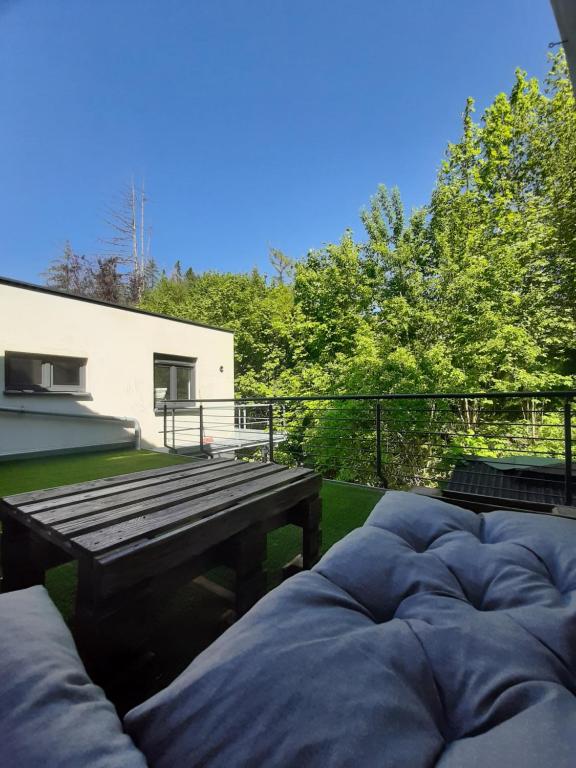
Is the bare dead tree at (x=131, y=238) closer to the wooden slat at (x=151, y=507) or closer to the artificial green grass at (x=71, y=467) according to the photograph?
the artificial green grass at (x=71, y=467)

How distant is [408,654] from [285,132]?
573 inches

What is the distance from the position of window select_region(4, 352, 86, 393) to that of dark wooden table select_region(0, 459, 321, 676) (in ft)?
14.4

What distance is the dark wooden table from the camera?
911 mm

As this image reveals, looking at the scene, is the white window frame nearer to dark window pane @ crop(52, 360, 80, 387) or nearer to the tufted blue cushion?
dark window pane @ crop(52, 360, 80, 387)

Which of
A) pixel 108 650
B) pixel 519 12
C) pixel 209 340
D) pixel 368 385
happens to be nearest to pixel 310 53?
pixel 519 12

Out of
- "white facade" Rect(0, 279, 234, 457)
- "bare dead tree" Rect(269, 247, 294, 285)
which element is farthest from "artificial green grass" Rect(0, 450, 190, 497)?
"bare dead tree" Rect(269, 247, 294, 285)

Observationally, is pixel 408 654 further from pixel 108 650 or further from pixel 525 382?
pixel 525 382

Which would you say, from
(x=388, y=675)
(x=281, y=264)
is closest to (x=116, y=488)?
(x=388, y=675)

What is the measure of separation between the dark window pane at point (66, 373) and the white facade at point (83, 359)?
0.03 meters

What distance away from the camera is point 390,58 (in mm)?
10055

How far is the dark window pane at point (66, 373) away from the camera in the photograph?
5.35m

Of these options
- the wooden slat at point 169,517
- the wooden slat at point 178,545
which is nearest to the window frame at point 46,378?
the wooden slat at point 169,517

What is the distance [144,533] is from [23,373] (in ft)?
17.1

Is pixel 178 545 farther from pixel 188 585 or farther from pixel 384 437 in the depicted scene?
pixel 384 437
